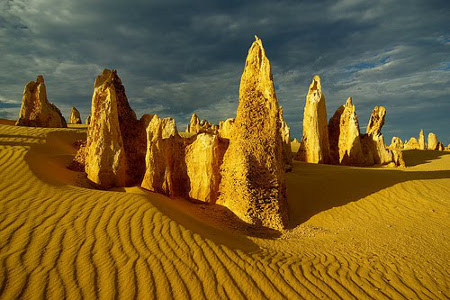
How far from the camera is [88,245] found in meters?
4.25

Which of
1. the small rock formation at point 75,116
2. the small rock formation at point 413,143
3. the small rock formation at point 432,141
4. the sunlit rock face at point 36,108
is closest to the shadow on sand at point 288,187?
the sunlit rock face at point 36,108

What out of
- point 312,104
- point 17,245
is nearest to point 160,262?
point 17,245

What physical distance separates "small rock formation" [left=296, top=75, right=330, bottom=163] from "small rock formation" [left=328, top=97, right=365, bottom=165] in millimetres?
1540

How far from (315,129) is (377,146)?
5.54m

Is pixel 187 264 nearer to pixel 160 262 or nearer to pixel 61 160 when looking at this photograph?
pixel 160 262

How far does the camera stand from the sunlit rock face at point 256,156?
7188 mm

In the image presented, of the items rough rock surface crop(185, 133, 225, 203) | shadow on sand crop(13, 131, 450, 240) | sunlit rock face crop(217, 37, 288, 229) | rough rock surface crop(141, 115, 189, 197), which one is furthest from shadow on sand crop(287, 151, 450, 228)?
rough rock surface crop(141, 115, 189, 197)

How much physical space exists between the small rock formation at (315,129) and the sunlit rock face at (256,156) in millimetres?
11071

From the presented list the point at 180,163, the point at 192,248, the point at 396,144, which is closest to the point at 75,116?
the point at 180,163

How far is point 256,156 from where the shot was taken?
7449 mm

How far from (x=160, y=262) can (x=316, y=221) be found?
16.7ft

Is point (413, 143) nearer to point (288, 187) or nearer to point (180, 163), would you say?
Result: point (288, 187)

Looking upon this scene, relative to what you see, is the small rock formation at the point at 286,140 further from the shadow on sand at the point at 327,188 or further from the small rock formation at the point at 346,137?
the small rock formation at the point at 346,137

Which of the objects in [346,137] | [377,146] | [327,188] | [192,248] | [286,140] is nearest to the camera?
[192,248]
